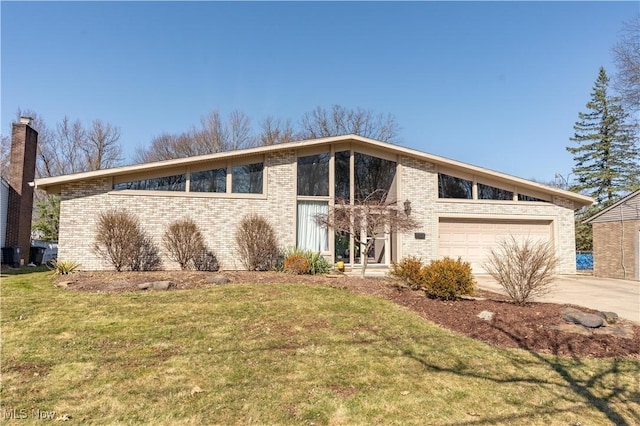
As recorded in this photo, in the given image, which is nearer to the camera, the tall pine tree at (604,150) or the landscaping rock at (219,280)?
the landscaping rock at (219,280)

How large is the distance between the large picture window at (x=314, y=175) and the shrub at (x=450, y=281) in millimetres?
A: 6852

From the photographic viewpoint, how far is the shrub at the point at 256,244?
12516mm

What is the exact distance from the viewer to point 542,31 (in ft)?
39.8

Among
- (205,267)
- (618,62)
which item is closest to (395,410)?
(205,267)

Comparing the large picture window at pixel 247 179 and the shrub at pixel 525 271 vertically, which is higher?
the large picture window at pixel 247 179

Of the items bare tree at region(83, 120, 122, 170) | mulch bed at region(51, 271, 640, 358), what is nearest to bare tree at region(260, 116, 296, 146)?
bare tree at region(83, 120, 122, 170)

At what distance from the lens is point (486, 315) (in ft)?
21.9

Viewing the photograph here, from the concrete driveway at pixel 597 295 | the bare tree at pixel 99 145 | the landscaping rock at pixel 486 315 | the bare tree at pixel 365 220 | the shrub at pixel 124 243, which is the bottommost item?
the concrete driveway at pixel 597 295

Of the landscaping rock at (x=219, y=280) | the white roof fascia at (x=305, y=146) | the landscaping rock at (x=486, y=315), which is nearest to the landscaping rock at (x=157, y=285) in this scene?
the landscaping rock at (x=219, y=280)

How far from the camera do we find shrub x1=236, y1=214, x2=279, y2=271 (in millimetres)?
12516

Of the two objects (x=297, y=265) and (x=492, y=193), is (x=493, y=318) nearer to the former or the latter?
(x=297, y=265)

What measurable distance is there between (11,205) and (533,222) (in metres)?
21.2

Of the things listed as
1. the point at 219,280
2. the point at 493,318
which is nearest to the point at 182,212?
the point at 219,280

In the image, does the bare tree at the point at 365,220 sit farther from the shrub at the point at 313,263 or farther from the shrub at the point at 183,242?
the shrub at the point at 183,242
